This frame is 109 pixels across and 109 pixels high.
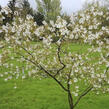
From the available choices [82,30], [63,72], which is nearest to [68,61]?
[63,72]

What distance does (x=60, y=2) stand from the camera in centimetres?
5197

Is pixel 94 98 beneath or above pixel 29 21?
beneath

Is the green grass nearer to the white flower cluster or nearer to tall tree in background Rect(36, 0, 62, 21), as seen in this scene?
the white flower cluster

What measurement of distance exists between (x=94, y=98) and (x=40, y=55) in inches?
203

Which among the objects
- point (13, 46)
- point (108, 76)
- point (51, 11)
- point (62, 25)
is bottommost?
point (108, 76)

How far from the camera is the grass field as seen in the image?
952 cm

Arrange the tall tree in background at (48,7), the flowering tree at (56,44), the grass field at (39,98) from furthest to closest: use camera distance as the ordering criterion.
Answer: the tall tree in background at (48,7), the grass field at (39,98), the flowering tree at (56,44)

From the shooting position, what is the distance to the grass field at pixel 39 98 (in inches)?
375

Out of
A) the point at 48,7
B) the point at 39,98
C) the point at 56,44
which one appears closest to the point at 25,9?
the point at 48,7

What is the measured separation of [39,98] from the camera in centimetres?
1041

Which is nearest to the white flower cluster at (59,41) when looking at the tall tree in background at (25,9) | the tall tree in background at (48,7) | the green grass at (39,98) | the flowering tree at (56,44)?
the flowering tree at (56,44)

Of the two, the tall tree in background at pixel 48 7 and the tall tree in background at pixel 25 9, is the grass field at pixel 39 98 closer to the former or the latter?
the tall tree in background at pixel 25 9

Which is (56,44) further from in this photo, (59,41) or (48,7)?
(48,7)

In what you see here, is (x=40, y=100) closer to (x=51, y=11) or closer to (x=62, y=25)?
(x=62, y=25)
